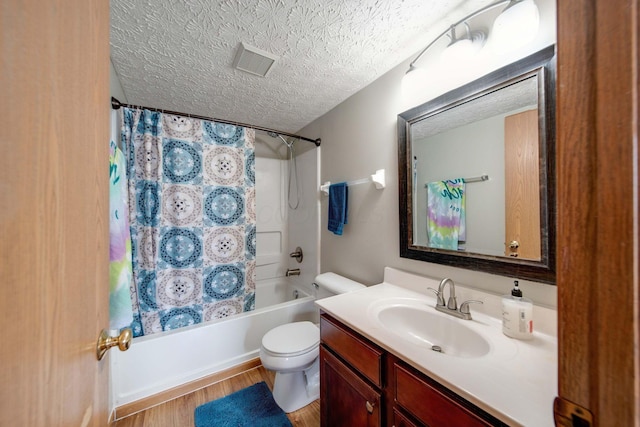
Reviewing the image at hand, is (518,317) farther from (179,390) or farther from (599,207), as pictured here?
(179,390)

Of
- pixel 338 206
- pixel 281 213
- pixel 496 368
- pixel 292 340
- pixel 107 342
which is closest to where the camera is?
pixel 107 342

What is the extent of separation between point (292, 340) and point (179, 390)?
891 millimetres

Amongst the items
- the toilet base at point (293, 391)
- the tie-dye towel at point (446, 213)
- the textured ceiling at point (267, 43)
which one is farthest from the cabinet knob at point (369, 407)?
the textured ceiling at point (267, 43)

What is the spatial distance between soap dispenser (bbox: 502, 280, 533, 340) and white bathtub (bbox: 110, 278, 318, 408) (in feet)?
Answer: 4.84

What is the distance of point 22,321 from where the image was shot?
27 cm

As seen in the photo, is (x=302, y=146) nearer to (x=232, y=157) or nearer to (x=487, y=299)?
(x=232, y=157)

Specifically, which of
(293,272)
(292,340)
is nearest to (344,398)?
(292,340)

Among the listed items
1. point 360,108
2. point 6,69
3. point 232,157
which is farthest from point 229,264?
point 6,69

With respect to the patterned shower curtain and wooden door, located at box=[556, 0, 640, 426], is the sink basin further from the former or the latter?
the patterned shower curtain

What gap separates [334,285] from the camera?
1.67 meters

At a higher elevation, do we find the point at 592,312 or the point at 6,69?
the point at 6,69

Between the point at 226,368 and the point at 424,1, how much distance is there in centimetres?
255

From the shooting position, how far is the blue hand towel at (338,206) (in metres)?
1.83

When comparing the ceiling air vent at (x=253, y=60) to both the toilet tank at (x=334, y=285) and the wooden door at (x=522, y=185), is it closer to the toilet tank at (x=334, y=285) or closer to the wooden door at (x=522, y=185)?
the wooden door at (x=522, y=185)
